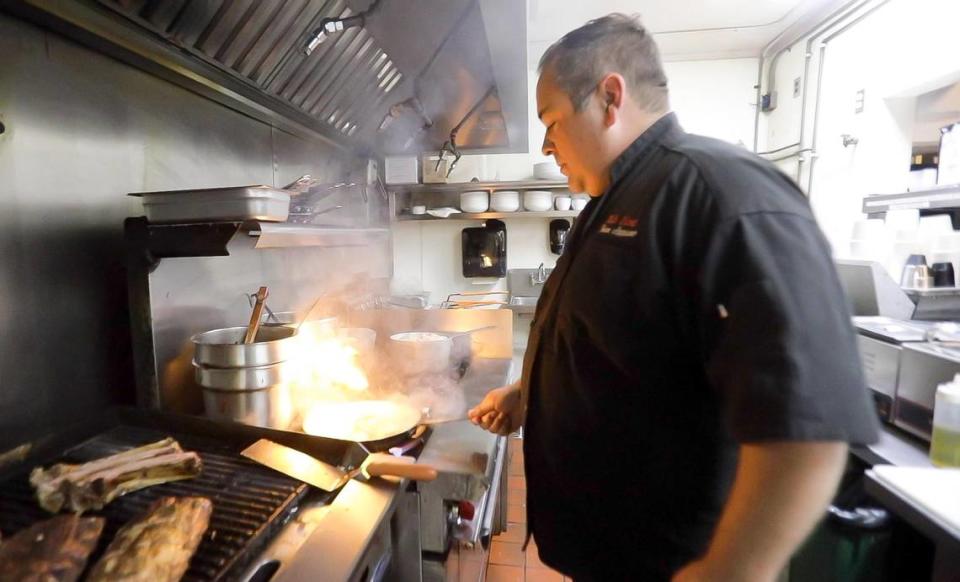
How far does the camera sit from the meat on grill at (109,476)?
83 centimetres

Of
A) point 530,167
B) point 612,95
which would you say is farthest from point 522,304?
point 612,95

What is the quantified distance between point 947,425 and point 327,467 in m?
1.70

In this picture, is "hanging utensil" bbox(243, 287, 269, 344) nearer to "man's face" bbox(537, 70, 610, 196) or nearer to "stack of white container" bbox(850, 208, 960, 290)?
"man's face" bbox(537, 70, 610, 196)

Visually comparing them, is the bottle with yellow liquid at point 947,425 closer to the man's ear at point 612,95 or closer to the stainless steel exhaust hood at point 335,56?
the man's ear at point 612,95

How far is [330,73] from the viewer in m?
2.06

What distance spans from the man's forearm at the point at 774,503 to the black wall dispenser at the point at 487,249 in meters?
3.29

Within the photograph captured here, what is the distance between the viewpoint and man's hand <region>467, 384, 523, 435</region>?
1.19 m

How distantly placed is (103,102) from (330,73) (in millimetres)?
991

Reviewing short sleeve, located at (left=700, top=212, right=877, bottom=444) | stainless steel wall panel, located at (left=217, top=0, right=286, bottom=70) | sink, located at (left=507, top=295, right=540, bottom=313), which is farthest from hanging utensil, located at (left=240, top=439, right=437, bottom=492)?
sink, located at (left=507, top=295, right=540, bottom=313)

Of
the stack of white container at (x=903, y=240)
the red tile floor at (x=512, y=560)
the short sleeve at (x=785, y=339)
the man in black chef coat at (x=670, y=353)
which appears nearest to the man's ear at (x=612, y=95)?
the man in black chef coat at (x=670, y=353)

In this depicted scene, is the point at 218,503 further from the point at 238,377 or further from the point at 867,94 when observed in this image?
A: the point at 867,94

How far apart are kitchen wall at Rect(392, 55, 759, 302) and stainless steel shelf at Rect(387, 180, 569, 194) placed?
0.69 ft

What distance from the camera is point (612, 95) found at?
0.85 metres

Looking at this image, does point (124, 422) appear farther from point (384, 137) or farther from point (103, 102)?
point (384, 137)
